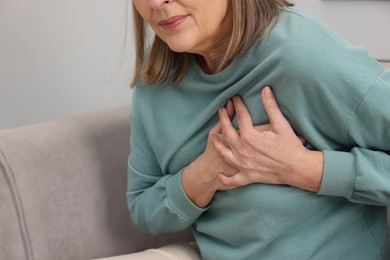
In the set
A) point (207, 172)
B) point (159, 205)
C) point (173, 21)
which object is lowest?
point (159, 205)

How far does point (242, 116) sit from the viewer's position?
92cm

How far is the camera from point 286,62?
855 millimetres

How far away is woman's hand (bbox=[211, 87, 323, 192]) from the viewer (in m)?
0.88

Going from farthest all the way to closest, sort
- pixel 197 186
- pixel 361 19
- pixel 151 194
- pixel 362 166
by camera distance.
→ 1. pixel 361 19
2. pixel 151 194
3. pixel 197 186
4. pixel 362 166

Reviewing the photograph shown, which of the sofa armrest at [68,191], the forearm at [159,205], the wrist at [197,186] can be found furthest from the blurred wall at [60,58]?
the wrist at [197,186]

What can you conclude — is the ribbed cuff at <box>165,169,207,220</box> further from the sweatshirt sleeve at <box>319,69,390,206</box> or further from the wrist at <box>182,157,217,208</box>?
the sweatshirt sleeve at <box>319,69,390,206</box>

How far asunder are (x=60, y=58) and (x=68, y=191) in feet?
1.83

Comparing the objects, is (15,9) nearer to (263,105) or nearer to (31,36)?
(31,36)

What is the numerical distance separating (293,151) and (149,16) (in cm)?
31

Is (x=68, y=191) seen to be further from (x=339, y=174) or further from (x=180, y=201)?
(x=339, y=174)

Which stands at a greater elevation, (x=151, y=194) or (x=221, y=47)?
(x=221, y=47)

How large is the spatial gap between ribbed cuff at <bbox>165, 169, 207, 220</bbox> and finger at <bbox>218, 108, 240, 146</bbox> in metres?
0.14

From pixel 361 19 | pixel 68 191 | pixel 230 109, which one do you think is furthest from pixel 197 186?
pixel 361 19

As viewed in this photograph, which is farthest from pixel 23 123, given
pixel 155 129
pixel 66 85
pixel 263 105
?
pixel 263 105
